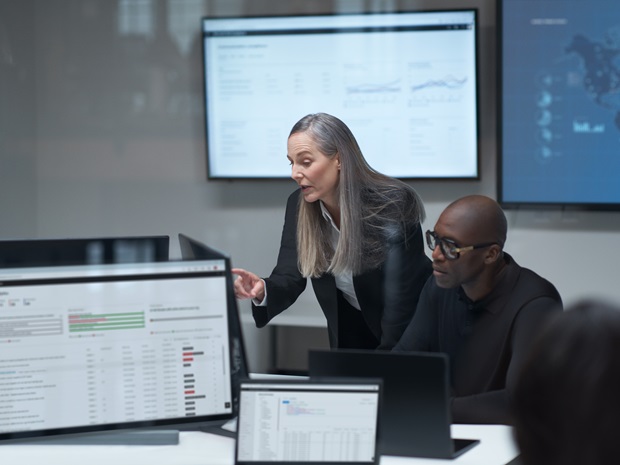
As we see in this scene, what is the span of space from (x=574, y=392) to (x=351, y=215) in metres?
2.37

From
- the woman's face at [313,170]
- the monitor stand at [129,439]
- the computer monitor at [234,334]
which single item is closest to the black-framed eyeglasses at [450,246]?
the woman's face at [313,170]

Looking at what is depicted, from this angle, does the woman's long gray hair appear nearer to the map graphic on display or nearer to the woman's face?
the woman's face

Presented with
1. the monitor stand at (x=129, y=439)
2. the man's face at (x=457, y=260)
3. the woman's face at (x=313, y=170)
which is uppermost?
the woman's face at (x=313, y=170)

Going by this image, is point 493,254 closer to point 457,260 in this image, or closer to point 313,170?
point 457,260

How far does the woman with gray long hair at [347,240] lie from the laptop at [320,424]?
3.76 ft

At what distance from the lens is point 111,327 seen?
1.95 metres

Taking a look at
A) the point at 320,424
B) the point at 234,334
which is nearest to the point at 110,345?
the point at 234,334

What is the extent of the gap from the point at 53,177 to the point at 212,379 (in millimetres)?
3426

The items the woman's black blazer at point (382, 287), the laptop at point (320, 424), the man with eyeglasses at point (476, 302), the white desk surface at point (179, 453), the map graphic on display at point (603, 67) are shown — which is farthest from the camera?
the map graphic on display at point (603, 67)

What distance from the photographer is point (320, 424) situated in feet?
6.03

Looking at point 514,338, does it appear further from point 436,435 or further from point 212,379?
point 212,379

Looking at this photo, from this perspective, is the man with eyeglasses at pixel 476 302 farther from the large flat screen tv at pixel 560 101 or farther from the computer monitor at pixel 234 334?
the large flat screen tv at pixel 560 101

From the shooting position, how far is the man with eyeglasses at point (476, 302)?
2.41 metres

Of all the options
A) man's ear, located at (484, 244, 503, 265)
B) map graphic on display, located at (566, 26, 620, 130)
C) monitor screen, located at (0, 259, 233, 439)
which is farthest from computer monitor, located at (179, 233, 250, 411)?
map graphic on display, located at (566, 26, 620, 130)
